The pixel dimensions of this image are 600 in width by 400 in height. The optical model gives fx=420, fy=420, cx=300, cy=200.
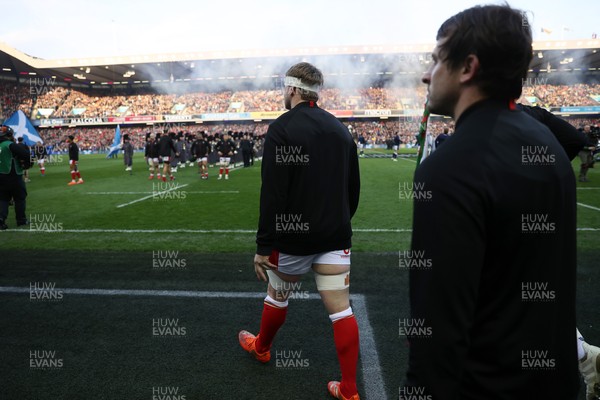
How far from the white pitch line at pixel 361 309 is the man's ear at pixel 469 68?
2.58m

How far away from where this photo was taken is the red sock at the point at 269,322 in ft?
10.6

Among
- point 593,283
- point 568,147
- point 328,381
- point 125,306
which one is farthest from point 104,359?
point 593,283

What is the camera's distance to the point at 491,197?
1.00 m

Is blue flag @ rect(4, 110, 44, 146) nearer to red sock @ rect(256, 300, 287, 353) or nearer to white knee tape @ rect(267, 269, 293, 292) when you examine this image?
red sock @ rect(256, 300, 287, 353)

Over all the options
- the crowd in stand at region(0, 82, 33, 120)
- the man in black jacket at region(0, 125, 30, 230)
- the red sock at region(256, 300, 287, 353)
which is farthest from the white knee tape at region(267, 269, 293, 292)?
the crowd in stand at region(0, 82, 33, 120)

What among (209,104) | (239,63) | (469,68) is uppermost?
(239,63)

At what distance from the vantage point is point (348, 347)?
2.86m

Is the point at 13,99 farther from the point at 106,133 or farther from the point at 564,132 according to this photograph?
the point at 564,132

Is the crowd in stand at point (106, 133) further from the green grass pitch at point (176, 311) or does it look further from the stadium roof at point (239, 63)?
the green grass pitch at point (176, 311)

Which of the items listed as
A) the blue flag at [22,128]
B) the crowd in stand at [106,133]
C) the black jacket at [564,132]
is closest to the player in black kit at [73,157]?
the blue flag at [22,128]

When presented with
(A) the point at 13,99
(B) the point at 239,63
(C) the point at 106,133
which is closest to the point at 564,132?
(B) the point at 239,63

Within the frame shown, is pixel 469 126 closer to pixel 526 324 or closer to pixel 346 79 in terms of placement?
pixel 526 324

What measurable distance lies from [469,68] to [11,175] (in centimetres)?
1048

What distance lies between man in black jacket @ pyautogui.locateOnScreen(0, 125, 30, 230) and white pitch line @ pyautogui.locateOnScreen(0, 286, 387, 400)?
464 centimetres
